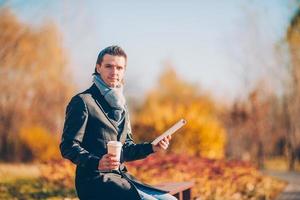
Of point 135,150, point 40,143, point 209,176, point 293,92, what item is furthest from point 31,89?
point 135,150

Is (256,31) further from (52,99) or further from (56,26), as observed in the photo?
(52,99)

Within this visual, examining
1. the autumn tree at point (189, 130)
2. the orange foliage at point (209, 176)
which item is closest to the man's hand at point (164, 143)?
the orange foliage at point (209, 176)

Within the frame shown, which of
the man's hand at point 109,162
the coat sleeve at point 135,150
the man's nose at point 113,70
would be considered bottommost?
the man's hand at point 109,162

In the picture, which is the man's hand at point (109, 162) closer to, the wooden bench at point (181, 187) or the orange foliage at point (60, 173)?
the wooden bench at point (181, 187)

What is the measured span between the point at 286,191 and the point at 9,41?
9.38m

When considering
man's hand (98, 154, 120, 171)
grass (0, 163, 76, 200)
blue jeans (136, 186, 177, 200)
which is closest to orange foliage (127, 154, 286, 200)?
grass (0, 163, 76, 200)

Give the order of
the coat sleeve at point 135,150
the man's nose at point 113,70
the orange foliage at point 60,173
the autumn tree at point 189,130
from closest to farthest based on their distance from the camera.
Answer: the man's nose at point 113,70 → the coat sleeve at point 135,150 → the orange foliage at point 60,173 → the autumn tree at point 189,130

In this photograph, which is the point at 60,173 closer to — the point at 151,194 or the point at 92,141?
the point at 151,194

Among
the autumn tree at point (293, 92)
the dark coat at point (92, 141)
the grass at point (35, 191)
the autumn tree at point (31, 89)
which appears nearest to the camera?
the dark coat at point (92, 141)

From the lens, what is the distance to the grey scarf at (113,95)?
383cm

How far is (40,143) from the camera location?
24594 millimetres

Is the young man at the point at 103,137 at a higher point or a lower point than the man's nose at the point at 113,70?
lower

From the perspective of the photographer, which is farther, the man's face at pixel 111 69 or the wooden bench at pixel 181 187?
the wooden bench at pixel 181 187

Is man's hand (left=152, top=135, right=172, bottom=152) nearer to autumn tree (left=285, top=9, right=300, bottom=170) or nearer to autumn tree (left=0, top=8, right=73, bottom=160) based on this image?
autumn tree (left=285, top=9, right=300, bottom=170)
